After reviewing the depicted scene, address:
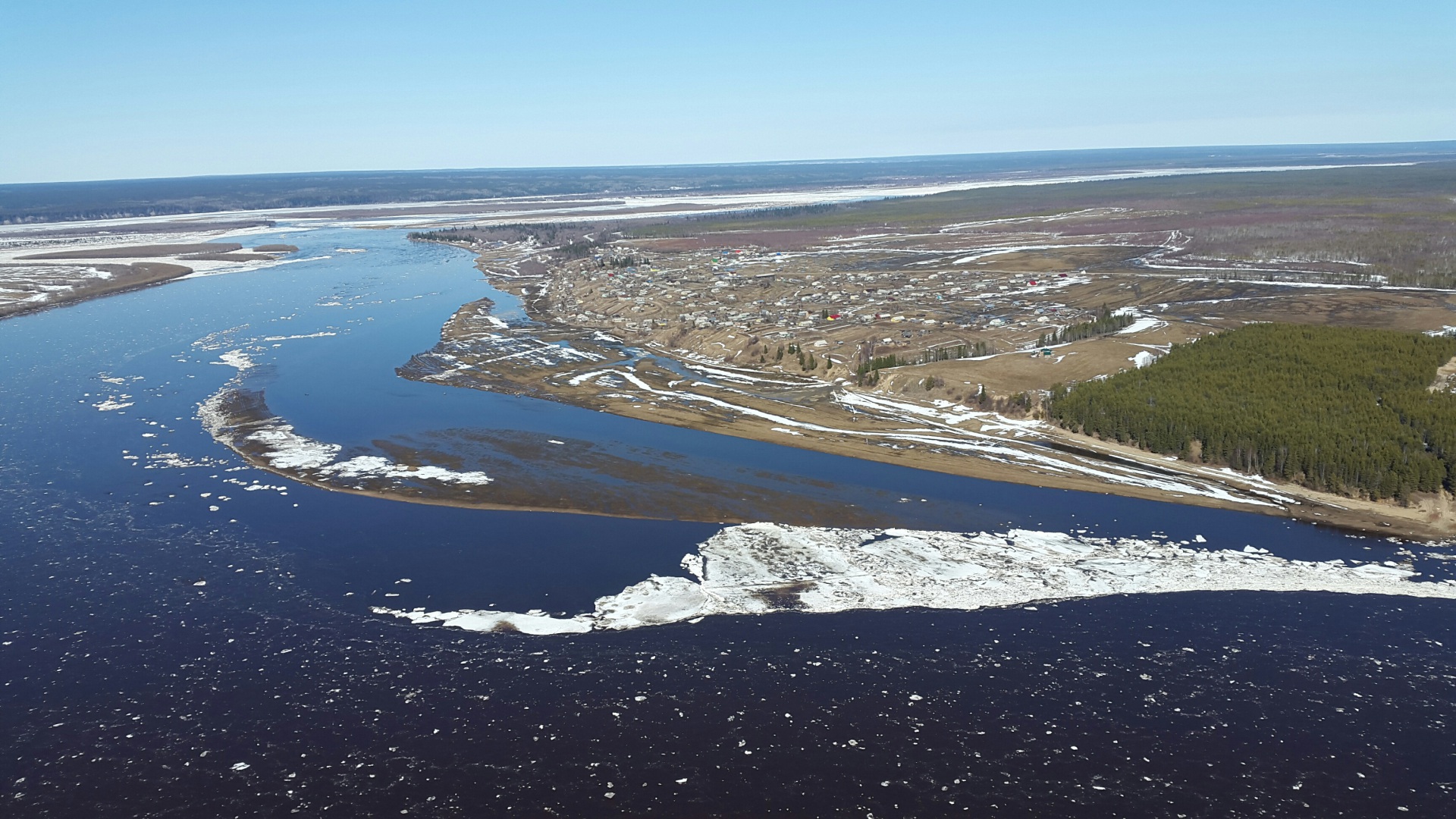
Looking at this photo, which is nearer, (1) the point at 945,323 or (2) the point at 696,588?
(2) the point at 696,588

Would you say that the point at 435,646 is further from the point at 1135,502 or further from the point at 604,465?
the point at 1135,502

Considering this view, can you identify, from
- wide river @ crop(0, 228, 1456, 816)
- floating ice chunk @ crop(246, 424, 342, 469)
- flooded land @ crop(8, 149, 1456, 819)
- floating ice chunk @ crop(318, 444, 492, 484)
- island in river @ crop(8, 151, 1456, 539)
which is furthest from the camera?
floating ice chunk @ crop(246, 424, 342, 469)

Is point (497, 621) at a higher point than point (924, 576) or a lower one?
higher

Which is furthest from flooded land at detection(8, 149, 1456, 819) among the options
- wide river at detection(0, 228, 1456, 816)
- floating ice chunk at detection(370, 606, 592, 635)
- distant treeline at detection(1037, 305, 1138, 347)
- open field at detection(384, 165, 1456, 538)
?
distant treeline at detection(1037, 305, 1138, 347)

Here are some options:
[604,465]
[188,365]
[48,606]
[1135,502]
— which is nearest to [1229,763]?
[1135,502]

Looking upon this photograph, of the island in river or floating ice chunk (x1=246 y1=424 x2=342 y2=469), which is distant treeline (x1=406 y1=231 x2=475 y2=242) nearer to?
the island in river

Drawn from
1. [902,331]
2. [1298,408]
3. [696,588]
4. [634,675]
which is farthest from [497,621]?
[902,331]

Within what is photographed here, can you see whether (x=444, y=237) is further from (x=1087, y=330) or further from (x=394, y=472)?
(x=394, y=472)
